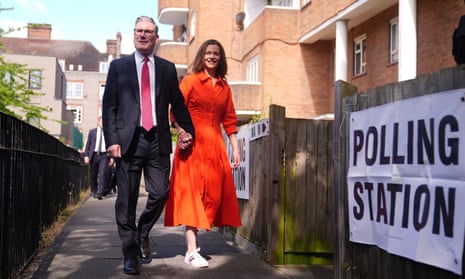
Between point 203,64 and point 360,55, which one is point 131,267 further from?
point 360,55

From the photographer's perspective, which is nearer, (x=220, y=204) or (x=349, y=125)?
(x=349, y=125)

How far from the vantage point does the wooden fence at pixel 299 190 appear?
6660 millimetres

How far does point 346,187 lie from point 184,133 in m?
2.04

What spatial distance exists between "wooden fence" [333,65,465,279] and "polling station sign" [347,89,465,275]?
0.20ft

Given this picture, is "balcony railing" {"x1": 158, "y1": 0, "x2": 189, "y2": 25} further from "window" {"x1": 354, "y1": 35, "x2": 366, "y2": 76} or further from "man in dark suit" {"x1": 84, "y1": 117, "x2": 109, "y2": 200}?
"man in dark suit" {"x1": 84, "y1": 117, "x2": 109, "y2": 200}

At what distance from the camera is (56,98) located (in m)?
63.5

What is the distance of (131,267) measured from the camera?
19.6 feet

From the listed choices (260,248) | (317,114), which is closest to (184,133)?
(260,248)

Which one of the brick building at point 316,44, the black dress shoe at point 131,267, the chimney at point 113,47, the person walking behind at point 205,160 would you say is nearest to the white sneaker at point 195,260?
the person walking behind at point 205,160

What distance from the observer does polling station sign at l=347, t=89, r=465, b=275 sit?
11.5 ft

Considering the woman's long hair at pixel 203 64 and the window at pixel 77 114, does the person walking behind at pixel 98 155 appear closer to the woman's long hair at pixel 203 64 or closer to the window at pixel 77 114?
the woman's long hair at pixel 203 64

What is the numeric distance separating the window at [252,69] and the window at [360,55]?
569 centimetres

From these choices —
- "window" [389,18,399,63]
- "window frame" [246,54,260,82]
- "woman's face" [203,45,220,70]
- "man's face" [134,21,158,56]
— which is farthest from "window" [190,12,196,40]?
"man's face" [134,21,158,56]

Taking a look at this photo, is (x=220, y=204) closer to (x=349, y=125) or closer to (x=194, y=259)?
(x=194, y=259)
